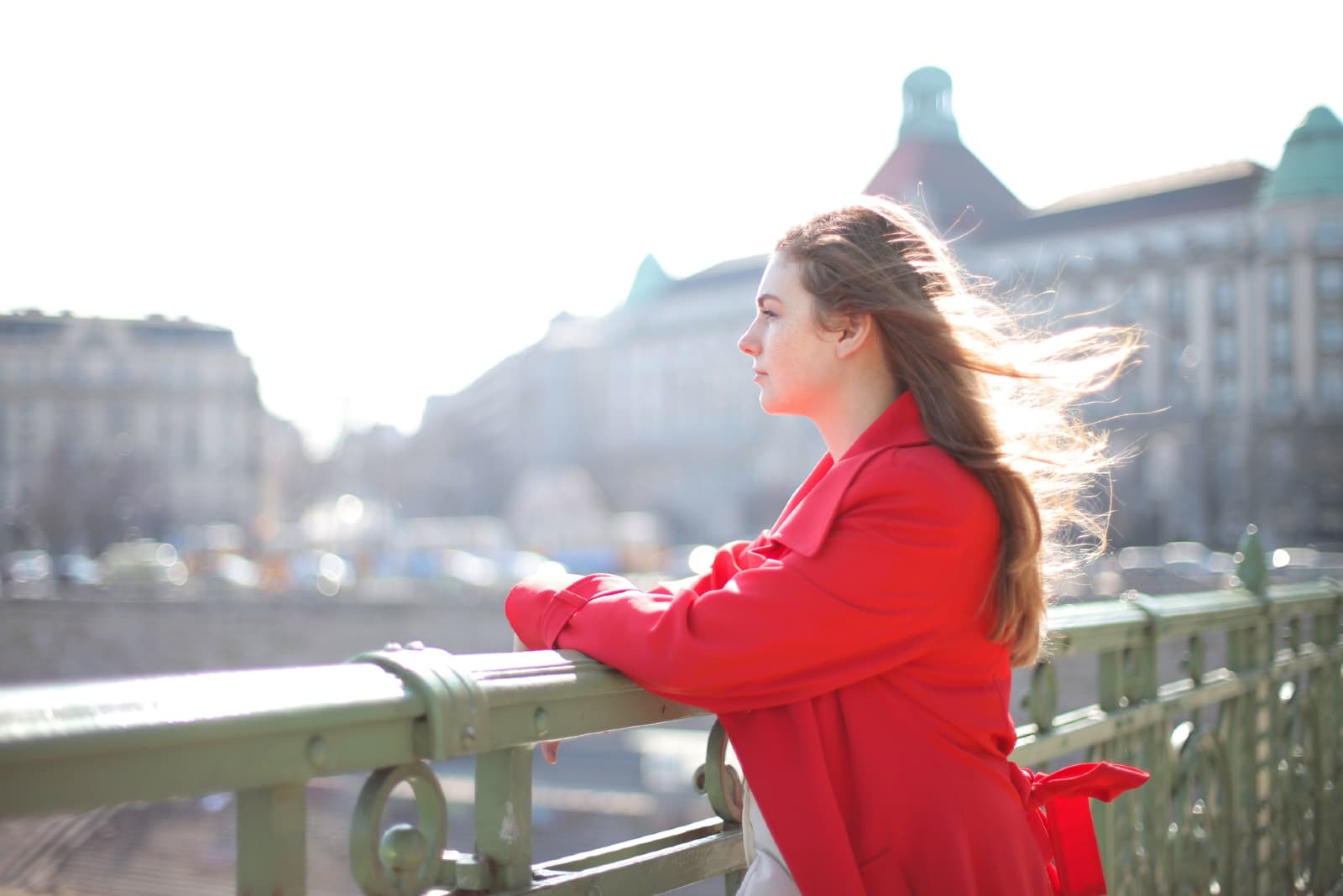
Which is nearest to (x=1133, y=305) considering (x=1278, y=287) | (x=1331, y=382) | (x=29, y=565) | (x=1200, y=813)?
(x=1278, y=287)

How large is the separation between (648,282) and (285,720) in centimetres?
8292

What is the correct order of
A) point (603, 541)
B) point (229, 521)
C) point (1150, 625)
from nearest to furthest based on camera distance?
point (1150, 625), point (603, 541), point (229, 521)

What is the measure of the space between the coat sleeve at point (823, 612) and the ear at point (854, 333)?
284 millimetres

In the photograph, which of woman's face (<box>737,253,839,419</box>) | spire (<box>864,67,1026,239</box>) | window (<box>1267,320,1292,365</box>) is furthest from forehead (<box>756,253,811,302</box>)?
spire (<box>864,67,1026,239</box>)

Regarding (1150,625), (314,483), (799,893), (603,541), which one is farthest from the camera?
(314,483)

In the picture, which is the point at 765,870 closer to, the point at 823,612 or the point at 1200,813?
the point at 823,612

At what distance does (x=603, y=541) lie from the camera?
52.8 metres

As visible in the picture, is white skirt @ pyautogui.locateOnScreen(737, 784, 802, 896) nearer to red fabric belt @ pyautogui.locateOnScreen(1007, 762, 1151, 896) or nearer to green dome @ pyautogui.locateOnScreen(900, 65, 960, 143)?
red fabric belt @ pyautogui.locateOnScreen(1007, 762, 1151, 896)

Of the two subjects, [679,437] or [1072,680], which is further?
[679,437]

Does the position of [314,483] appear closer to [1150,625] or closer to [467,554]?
[467,554]

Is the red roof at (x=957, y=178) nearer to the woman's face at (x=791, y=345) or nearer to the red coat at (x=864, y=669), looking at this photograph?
the woman's face at (x=791, y=345)

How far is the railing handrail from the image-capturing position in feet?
3.39

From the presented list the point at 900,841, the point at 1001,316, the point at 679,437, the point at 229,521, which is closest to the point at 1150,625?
the point at 1001,316

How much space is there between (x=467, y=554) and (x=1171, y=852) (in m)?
52.7
